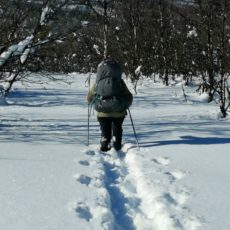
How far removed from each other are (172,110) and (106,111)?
692cm

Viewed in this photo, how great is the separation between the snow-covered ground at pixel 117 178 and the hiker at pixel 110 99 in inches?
13.5

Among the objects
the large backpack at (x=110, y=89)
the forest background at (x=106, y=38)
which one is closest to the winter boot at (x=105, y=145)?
the large backpack at (x=110, y=89)

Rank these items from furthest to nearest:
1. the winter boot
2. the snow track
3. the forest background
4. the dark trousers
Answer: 1. the forest background
2. the dark trousers
3. the winter boot
4. the snow track

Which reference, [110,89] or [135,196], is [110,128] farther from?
[135,196]

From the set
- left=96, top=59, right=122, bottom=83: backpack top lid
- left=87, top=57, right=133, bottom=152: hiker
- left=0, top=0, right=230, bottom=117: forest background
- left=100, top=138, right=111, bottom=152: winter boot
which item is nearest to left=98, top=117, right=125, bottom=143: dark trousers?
left=87, top=57, right=133, bottom=152: hiker

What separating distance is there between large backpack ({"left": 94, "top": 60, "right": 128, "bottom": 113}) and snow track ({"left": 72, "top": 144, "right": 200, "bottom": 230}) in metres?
1.11

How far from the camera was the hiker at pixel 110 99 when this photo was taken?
8.86 metres

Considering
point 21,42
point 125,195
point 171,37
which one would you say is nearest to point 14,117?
point 21,42

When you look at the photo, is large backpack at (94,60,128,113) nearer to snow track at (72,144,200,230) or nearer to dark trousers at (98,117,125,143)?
dark trousers at (98,117,125,143)

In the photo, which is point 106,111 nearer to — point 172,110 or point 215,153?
point 215,153

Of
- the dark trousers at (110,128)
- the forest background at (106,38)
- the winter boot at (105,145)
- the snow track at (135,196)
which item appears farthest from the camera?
the forest background at (106,38)

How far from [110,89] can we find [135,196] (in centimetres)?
332

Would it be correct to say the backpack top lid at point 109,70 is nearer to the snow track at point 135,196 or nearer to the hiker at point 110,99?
the hiker at point 110,99

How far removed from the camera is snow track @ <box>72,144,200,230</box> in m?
4.93
